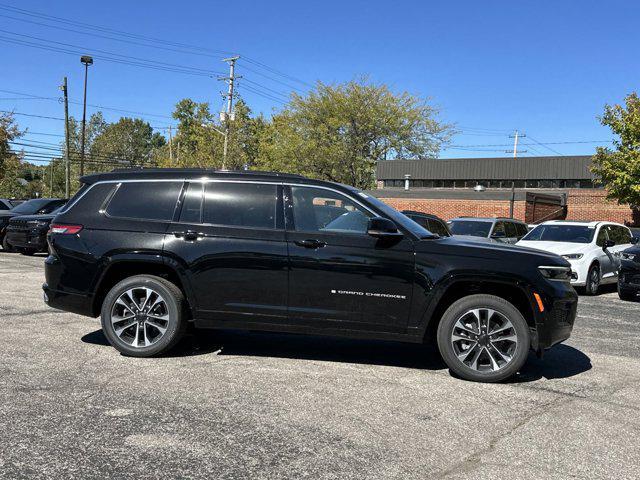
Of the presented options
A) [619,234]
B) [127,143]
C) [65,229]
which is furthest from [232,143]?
[127,143]

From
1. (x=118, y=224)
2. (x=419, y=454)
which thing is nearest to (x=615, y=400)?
(x=419, y=454)

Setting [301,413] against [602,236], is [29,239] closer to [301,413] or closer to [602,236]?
[301,413]

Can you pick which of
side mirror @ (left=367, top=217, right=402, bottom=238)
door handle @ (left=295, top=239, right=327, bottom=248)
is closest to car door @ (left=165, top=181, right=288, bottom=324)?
door handle @ (left=295, top=239, right=327, bottom=248)

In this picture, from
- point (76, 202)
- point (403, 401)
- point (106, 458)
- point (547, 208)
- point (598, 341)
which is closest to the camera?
point (106, 458)

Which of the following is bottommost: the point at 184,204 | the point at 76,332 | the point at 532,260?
the point at 76,332

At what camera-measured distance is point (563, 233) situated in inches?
531

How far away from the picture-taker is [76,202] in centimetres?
601

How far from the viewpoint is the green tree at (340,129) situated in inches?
1773

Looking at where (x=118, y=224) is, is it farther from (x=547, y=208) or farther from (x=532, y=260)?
(x=547, y=208)

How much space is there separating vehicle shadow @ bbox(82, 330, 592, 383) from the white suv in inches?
232

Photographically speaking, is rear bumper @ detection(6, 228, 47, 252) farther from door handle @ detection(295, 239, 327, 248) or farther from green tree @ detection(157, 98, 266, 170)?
green tree @ detection(157, 98, 266, 170)

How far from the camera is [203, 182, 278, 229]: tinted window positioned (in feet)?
18.6

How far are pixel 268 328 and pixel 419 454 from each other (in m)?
2.27

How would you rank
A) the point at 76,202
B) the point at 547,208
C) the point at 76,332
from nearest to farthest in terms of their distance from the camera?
Result: 1. the point at 76,202
2. the point at 76,332
3. the point at 547,208
